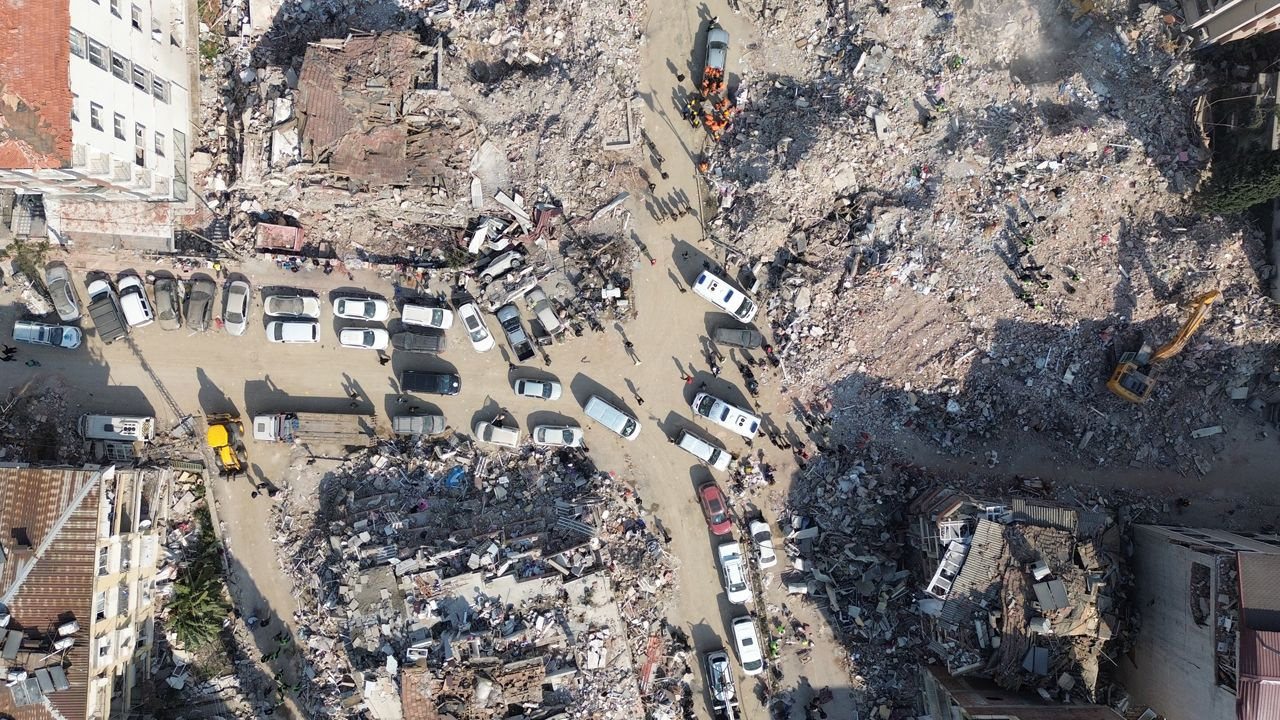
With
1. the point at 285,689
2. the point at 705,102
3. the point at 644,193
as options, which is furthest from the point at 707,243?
the point at 285,689

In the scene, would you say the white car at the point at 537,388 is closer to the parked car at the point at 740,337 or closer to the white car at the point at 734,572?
the parked car at the point at 740,337

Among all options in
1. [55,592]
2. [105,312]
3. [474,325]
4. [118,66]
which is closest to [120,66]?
[118,66]

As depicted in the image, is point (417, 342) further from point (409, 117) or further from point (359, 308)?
point (409, 117)

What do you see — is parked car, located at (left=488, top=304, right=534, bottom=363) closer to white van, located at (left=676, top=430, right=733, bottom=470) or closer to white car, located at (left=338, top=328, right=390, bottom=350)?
white car, located at (left=338, top=328, right=390, bottom=350)

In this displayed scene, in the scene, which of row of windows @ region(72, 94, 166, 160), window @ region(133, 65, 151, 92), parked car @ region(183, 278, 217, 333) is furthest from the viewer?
parked car @ region(183, 278, 217, 333)

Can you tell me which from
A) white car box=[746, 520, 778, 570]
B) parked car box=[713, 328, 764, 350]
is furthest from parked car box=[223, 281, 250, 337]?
white car box=[746, 520, 778, 570]

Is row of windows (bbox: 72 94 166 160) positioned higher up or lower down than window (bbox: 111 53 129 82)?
lower down
